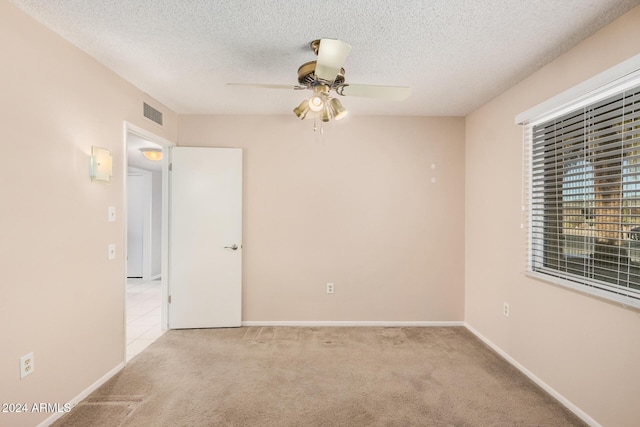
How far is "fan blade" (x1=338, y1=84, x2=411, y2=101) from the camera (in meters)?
2.06

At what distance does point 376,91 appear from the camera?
6.89 feet

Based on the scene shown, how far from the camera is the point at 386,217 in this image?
373cm

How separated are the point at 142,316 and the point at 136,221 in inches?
109

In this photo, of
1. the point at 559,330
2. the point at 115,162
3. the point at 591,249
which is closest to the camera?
the point at 591,249

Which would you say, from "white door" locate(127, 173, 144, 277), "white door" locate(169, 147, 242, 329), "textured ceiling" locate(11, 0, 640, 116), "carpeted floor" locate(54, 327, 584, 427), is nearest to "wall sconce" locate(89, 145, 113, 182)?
"textured ceiling" locate(11, 0, 640, 116)

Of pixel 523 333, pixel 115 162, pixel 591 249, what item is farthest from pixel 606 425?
pixel 115 162

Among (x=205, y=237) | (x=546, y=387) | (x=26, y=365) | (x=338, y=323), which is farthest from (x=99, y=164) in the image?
(x=546, y=387)

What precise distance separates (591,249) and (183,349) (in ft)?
11.4

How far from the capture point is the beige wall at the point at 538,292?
5.93 feet

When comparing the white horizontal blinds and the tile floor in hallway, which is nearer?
the white horizontal blinds

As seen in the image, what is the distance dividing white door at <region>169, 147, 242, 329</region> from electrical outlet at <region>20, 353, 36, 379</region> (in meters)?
1.72

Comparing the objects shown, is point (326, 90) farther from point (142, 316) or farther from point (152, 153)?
point (142, 316)

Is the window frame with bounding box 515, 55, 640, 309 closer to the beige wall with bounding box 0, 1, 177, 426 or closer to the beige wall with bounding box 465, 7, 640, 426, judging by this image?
the beige wall with bounding box 465, 7, 640, 426

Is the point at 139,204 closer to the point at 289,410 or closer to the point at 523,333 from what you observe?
the point at 289,410
